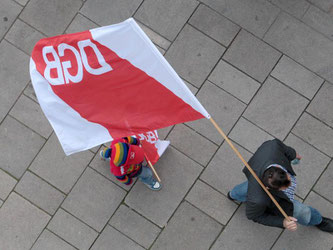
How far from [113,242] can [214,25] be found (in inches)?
131

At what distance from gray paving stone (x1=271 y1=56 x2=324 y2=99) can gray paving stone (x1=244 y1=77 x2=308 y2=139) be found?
3.6 inches

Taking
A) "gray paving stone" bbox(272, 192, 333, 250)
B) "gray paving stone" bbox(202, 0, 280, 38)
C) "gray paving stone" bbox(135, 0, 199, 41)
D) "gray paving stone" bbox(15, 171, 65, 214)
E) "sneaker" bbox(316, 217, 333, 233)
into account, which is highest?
"gray paving stone" bbox(202, 0, 280, 38)

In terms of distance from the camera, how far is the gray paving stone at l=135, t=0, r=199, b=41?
5637 millimetres

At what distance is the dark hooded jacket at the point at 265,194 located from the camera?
3.97m

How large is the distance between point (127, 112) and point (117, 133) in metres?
0.23

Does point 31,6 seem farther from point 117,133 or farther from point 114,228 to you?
point 114,228

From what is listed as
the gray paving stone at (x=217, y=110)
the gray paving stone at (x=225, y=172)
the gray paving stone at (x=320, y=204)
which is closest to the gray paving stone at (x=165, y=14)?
the gray paving stone at (x=217, y=110)

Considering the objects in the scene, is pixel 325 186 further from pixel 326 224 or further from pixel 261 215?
pixel 261 215

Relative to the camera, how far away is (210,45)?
5574 millimetres

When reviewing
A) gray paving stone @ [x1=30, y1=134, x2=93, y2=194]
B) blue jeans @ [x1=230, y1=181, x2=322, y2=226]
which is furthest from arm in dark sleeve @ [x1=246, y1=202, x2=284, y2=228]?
gray paving stone @ [x1=30, y1=134, x2=93, y2=194]

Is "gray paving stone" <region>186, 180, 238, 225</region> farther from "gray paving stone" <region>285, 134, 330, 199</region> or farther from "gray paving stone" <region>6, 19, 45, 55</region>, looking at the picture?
"gray paving stone" <region>6, 19, 45, 55</region>

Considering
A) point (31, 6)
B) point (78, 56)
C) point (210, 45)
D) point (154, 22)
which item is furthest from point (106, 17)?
point (78, 56)

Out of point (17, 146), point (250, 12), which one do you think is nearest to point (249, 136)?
point (250, 12)

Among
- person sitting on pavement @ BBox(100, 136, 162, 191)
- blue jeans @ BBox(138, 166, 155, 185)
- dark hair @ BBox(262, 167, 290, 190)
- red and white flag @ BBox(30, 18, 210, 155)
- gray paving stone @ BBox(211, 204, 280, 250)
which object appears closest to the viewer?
red and white flag @ BBox(30, 18, 210, 155)
